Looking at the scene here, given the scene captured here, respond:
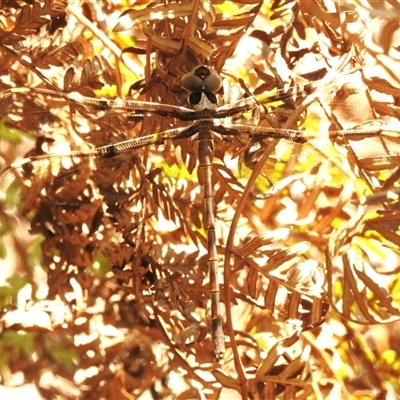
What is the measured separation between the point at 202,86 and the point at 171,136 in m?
0.11

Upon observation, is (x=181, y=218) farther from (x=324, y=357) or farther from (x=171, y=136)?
(x=324, y=357)

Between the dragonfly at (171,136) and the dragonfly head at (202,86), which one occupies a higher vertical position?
the dragonfly head at (202,86)

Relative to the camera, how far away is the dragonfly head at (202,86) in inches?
42.2

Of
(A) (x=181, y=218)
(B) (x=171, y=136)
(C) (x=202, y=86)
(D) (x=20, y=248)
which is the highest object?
(C) (x=202, y=86)

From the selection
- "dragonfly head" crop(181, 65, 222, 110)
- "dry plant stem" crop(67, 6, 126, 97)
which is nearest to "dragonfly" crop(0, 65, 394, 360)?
"dragonfly head" crop(181, 65, 222, 110)

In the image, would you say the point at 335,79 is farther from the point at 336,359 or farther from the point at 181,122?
A: the point at 336,359

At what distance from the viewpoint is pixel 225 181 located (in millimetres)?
1129

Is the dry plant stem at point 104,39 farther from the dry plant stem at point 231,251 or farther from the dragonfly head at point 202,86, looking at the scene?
the dry plant stem at point 231,251

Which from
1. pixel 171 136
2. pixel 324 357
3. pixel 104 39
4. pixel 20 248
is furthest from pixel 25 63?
pixel 324 357

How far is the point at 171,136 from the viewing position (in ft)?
3.76

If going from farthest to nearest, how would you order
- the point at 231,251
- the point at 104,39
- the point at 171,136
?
the point at 104,39, the point at 171,136, the point at 231,251

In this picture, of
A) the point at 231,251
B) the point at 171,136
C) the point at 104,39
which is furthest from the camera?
the point at 104,39

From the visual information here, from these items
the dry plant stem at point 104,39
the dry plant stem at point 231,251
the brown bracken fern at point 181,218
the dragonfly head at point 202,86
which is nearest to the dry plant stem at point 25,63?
the brown bracken fern at point 181,218

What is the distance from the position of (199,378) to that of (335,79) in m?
0.58
